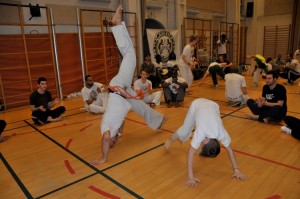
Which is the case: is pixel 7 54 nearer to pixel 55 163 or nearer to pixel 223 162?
pixel 55 163

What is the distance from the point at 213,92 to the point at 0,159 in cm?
619

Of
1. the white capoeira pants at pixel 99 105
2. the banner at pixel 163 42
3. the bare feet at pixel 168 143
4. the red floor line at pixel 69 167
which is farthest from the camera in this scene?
the banner at pixel 163 42

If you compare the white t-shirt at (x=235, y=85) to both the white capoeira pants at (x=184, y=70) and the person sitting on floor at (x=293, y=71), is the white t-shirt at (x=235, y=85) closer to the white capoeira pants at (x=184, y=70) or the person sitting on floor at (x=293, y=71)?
the white capoeira pants at (x=184, y=70)

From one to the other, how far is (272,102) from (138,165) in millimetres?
2974

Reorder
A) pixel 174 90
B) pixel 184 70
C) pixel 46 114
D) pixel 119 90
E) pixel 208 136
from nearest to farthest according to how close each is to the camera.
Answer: pixel 208 136 → pixel 119 90 → pixel 46 114 → pixel 174 90 → pixel 184 70

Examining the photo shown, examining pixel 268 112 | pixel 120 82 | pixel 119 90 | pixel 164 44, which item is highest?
pixel 164 44

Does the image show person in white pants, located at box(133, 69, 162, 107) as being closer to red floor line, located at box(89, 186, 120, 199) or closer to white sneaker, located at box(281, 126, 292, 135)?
white sneaker, located at box(281, 126, 292, 135)

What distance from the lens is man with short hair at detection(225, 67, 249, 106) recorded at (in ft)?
19.6

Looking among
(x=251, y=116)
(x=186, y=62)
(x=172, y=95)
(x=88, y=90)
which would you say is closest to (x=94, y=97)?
(x=88, y=90)

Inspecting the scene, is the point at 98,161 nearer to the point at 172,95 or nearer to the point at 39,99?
the point at 39,99

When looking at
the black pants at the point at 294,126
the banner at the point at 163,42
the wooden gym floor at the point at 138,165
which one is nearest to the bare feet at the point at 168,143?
the wooden gym floor at the point at 138,165

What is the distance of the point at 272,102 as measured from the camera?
469 centimetres

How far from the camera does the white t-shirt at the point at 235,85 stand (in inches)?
236

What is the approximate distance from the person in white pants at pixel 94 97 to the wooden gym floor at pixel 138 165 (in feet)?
2.66
